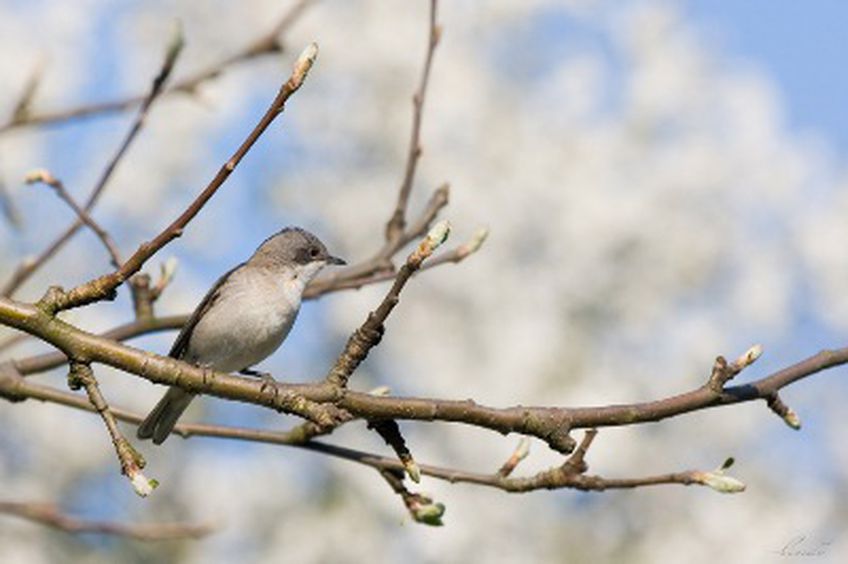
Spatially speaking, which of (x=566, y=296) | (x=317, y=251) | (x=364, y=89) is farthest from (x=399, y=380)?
(x=317, y=251)

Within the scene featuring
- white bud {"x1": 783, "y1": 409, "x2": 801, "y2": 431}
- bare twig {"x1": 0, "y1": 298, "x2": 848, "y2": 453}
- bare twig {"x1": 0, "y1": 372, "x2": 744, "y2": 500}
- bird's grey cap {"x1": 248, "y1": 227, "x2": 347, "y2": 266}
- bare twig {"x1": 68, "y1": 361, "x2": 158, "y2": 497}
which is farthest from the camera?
bird's grey cap {"x1": 248, "y1": 227, "x2": 347, "y2": 266}

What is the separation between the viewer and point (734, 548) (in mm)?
14805

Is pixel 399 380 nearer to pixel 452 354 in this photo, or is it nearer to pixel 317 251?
pixel 452 354

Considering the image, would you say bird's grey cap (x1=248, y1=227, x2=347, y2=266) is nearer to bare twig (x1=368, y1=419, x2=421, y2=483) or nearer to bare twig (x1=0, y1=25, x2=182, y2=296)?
bare twig (x1=0, y1=25, x2=182, y2=296)

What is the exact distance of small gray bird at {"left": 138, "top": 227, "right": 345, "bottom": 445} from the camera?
240 inches

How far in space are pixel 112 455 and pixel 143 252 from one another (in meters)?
11.3

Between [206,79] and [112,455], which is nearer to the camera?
[206,79]

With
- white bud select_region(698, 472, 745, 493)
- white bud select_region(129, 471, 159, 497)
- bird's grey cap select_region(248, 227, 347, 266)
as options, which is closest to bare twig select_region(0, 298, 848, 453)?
white bud select_region(129, 471, 159, 497)

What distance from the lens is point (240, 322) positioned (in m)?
6.14

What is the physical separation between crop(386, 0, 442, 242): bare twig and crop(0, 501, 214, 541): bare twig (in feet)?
4.40

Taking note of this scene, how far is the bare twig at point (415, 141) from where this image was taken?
486 cm

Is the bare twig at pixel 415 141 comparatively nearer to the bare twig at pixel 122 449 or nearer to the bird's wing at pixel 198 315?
the bird's wing at pixel 198 315

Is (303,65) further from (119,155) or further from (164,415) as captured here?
(164,415)

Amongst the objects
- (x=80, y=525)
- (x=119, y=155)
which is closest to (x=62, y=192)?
(x=119, y=155)
